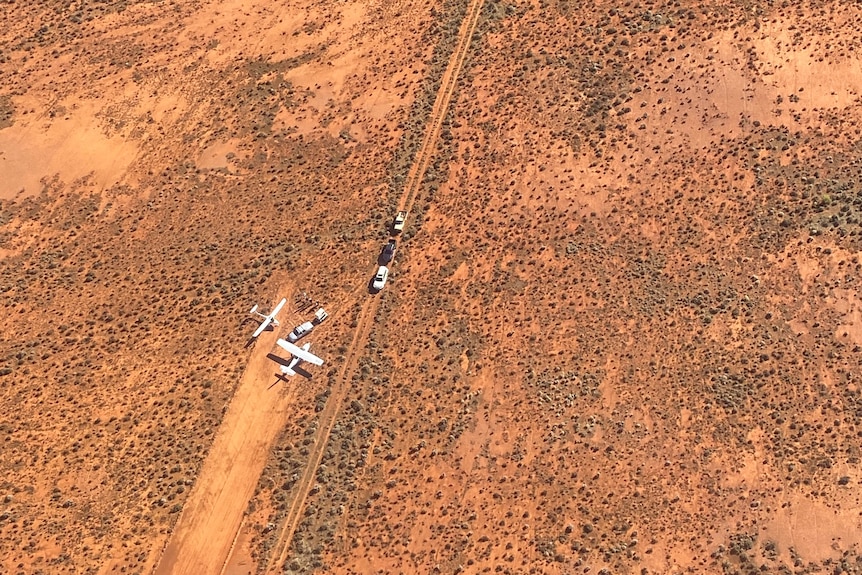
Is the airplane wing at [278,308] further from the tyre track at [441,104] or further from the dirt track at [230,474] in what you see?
the tyre track at [441,104]

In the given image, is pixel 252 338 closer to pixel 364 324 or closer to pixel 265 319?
pixel 265 319

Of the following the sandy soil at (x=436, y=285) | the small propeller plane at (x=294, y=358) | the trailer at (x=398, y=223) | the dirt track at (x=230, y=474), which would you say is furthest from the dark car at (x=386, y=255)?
the dirt track at (x=230, y=474)

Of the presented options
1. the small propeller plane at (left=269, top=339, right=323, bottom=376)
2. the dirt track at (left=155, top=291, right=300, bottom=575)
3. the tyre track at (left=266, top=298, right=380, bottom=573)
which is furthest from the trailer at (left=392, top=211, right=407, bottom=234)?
the dirt track at (left=155, top=291, right=300, bottom=575)

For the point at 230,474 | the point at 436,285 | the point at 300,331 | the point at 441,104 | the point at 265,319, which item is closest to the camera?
the point at 230,474

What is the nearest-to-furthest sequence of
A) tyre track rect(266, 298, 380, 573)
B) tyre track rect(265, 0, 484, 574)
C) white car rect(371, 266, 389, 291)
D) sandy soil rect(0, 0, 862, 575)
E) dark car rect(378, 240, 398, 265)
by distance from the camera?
tyre track rect(266, 298, 380, 573) < sandy soil rect(0, 0, 862, 575) < tyre track rect(265, 0, 484, 574) < white car rect(371, 266, 389, 291) < dark car rect(378, 240, 398, 265)

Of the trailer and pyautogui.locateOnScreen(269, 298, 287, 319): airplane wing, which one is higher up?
the trailer

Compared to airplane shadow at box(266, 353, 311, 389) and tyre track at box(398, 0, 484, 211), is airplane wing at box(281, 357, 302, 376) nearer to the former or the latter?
airplane shadow at box(266, 353, 311, 389)

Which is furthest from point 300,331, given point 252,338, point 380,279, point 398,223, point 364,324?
point 398,223
